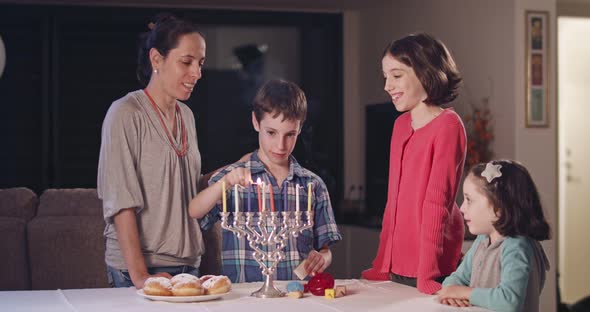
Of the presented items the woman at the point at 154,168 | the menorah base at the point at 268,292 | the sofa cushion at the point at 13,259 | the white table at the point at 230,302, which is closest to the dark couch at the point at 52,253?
the sofa cushion at the point at 13,259

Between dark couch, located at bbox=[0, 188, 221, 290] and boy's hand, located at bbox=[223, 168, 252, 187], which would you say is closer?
boy's hand, located at bbox=[223, 168, 252, 187]

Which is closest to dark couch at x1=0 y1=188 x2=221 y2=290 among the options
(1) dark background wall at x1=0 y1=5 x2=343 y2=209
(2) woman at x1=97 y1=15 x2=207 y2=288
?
(2) woman at x1=97 y1=15 x2=207 y2=288

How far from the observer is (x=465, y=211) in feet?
7.64

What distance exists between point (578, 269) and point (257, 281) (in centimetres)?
594

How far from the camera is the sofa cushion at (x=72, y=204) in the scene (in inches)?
159

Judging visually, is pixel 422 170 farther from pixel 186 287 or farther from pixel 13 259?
pixel 13 259

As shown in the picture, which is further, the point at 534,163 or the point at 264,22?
the point at 264,22

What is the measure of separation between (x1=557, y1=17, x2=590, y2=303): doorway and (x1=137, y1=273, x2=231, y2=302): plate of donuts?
20.2 ft

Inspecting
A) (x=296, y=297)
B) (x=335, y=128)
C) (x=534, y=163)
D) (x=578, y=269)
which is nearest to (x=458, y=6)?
(x=534, y=163)

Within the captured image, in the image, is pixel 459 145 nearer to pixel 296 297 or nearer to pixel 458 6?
pixel 296 297

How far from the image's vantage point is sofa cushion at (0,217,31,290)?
12.6ft

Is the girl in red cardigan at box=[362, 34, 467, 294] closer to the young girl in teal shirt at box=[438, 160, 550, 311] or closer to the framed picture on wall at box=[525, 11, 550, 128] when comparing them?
the young girl in teal shirt at box=[438, 160, 550, 311]

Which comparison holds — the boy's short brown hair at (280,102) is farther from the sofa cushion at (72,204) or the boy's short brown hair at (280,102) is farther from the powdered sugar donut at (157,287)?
the sofa cushion at (72,204)

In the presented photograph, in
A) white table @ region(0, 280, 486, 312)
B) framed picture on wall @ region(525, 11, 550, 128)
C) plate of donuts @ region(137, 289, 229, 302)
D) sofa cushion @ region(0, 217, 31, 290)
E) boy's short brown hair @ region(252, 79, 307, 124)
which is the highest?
framed picture on wall @ region(525, 11, 550, 128)
